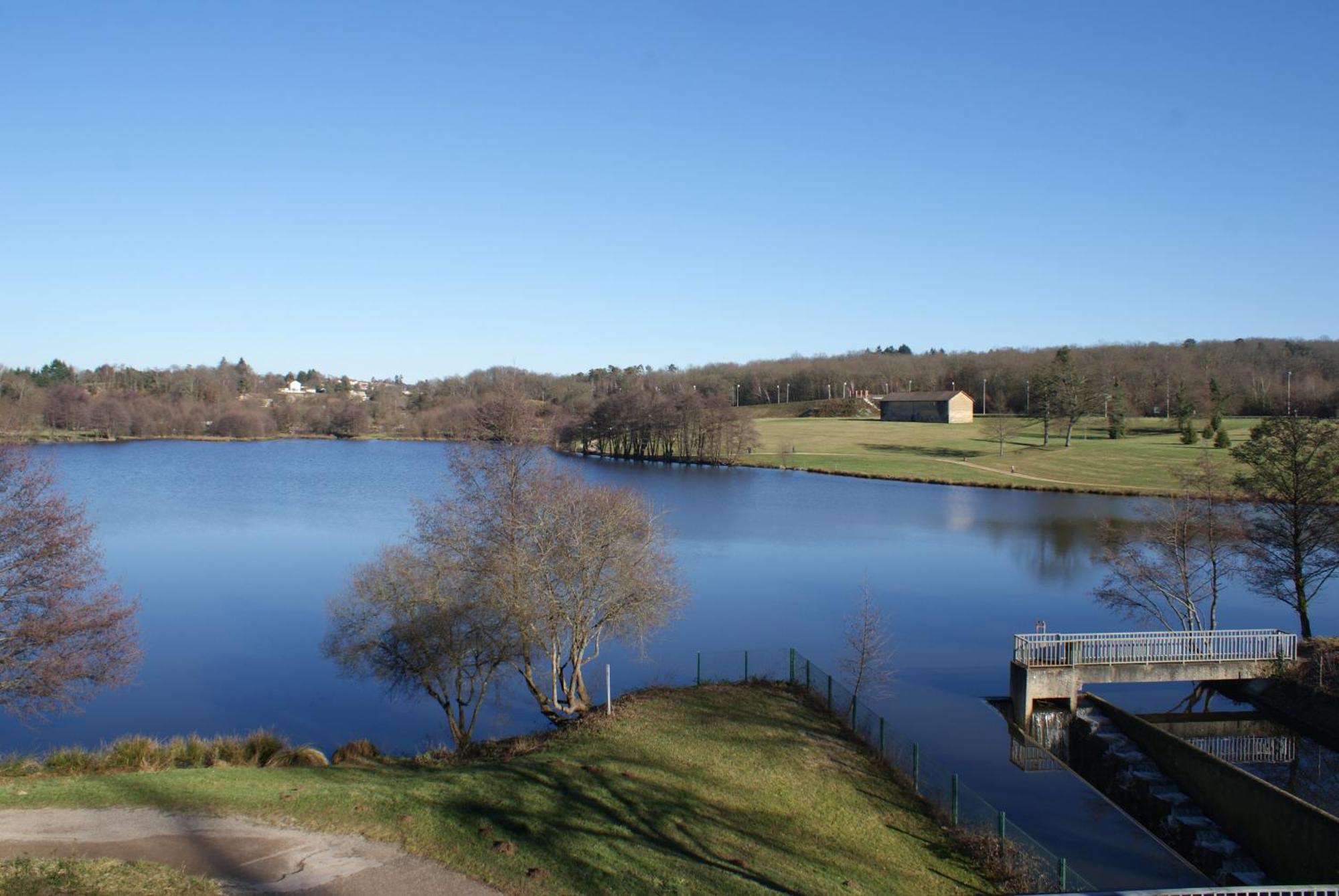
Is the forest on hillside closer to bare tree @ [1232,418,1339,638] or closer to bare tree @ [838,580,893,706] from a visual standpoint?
bare tree @ [838,580,893,706]

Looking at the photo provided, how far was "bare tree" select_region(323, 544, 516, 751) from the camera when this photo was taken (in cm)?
2077

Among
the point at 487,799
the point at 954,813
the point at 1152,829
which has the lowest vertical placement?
the point at 1152,829

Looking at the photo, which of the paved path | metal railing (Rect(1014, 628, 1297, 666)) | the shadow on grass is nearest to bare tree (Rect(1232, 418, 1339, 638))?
metal railing (Rect(1014, 628, 1297, 666))

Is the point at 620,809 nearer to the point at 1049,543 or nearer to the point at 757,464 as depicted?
the point at 1049,543

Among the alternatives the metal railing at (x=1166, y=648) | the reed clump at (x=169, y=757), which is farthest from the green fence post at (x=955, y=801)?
the reed clump at (x=169, y=757)

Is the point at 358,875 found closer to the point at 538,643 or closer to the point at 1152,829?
the point at 538,643

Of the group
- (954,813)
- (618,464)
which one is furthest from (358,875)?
(618,464)

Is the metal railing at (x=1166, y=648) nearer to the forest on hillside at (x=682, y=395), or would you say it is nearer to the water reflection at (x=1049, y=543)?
the water reflection at (x=1049, y=543)

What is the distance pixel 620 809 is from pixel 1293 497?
23.6 m

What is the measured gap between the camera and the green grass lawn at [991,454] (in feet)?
242

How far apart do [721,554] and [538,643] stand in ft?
75.8

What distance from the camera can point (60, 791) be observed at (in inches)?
504

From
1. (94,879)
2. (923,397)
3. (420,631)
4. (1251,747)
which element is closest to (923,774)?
(1251,747)

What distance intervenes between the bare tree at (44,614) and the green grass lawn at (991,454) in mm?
59330
